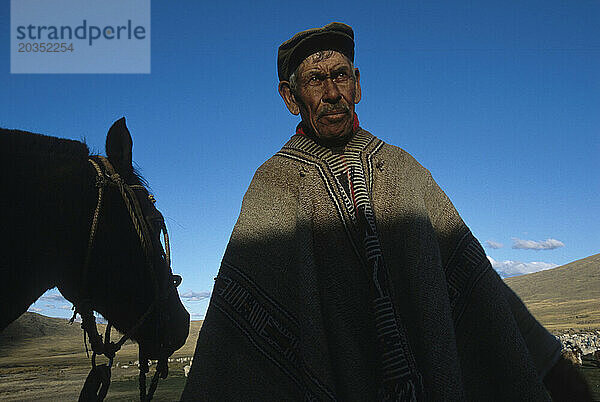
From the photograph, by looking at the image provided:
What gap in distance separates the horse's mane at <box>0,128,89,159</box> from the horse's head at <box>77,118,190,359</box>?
0.24 meters

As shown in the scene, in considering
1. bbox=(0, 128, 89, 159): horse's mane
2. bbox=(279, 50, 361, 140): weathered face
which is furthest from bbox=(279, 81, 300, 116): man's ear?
bbox=(0, 128, 89, 159): horse's mane

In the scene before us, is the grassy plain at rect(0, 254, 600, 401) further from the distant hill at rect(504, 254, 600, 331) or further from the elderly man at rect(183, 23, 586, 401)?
the elderly man at rect(183, 23, 586, 401)

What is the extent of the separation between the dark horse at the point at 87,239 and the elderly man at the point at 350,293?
2.81ft

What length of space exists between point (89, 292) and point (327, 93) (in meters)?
1.89

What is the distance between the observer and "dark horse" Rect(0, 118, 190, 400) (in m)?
2.44

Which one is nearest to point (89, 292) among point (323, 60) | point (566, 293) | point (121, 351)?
point (323, 60)

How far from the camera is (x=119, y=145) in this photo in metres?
3.01

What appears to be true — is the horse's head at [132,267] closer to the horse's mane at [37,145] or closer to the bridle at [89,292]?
the bridle at [89,292]

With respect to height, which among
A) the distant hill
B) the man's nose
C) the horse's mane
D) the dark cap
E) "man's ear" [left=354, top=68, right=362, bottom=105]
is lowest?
the distant hill

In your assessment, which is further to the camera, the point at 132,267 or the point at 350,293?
the point at 132,267

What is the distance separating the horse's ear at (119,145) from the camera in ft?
9.65

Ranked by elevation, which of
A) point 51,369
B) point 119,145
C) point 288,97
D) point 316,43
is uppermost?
point 316,43

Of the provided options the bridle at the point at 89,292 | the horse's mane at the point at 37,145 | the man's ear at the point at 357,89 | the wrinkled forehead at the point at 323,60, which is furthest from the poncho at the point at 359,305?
the horse's mane at the point at 37,145

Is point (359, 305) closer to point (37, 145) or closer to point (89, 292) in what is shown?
point (89, 292)
